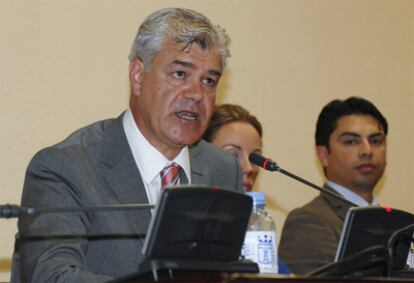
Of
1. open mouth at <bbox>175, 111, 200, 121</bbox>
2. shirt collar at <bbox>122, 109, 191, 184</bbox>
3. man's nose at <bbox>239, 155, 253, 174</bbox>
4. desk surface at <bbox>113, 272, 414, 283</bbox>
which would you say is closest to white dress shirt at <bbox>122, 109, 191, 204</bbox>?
shirt collar at <bbox>122, 109, 191, 184</bbox>

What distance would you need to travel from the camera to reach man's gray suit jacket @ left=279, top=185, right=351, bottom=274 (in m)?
3.50

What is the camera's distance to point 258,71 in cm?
423

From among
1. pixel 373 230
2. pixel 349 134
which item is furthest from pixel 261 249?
pixel 349 134

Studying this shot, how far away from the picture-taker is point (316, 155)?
4.45 meters

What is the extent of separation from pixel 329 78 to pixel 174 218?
299 centimetres

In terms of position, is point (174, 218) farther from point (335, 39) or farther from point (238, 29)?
point (335, 39)

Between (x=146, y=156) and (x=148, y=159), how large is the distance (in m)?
0.01

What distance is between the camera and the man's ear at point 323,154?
4.20 meters

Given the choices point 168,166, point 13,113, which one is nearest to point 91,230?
point 168,166

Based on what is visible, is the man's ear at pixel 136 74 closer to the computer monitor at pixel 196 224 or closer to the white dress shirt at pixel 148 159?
the white dress shirt at pixel 148 159

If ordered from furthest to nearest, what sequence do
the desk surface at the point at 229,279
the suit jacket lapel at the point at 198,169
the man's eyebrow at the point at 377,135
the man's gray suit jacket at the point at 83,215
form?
the man's eyebrow at the point at 377,135 < the suit jacket lapel at the point at 198,169 < the man's gray suit jacket at the point at 83,215 < the desk surface at the point at 229,279

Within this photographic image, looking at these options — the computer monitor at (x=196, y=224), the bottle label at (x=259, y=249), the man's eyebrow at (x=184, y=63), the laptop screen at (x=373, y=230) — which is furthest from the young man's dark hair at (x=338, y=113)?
the computer monitor at (x=196, y=224)

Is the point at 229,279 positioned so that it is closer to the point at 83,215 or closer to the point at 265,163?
the point at 83,215

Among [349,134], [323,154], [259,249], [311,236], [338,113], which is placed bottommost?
[311,236]
